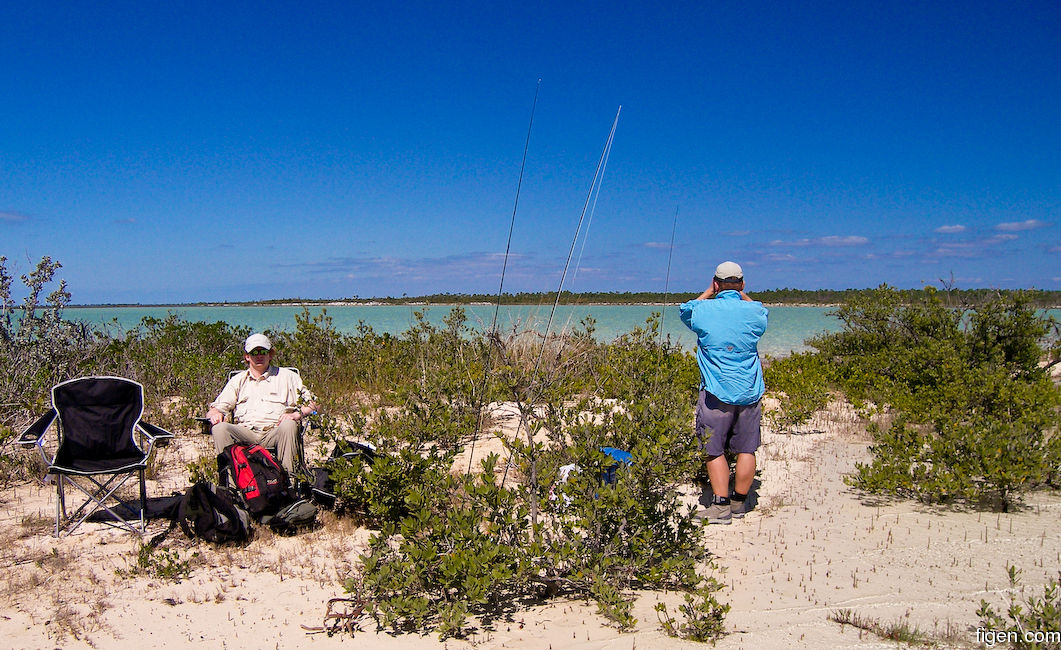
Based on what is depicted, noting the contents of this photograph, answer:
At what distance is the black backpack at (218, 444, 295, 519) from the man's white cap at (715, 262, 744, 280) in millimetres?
3196

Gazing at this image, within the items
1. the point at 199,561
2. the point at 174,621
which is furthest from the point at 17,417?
the point at 174,621

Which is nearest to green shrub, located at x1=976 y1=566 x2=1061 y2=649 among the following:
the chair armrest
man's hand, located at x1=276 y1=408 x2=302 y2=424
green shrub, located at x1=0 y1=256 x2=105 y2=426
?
man's hand, located at x1=276 y1=408 x2=302 y2=424

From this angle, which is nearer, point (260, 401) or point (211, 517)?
point (211, 517)

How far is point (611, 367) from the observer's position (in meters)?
6.12

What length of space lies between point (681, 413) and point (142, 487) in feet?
11.5

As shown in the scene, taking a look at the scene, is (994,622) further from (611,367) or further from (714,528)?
(611,367)

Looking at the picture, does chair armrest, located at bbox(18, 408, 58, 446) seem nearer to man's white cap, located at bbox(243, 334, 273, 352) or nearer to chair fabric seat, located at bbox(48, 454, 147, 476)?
chair fabric seat, located at bbox(48, 454, 147, 476)

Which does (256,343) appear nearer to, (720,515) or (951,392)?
(720,515)

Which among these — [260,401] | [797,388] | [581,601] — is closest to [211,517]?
[260,401]

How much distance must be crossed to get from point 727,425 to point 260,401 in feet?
11.1

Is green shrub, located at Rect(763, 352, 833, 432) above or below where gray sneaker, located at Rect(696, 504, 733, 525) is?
above

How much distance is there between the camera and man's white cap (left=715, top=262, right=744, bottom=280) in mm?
4348

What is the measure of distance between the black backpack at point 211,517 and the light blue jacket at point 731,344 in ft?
10.2

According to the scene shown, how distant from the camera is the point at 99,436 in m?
4.52
